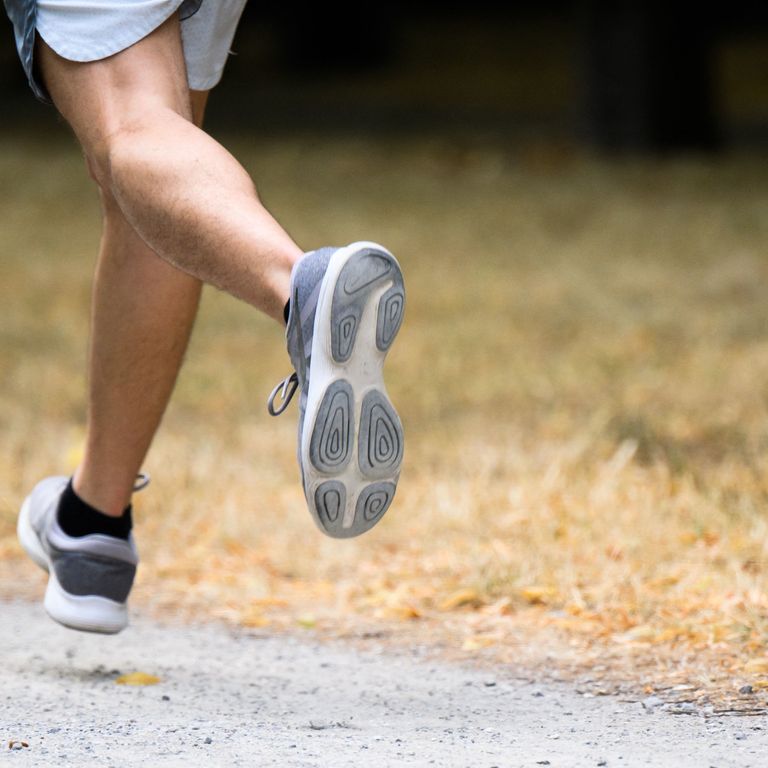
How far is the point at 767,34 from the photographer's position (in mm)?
20422

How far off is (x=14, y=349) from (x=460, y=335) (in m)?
1.63

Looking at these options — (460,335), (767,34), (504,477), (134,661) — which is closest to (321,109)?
(767,34)

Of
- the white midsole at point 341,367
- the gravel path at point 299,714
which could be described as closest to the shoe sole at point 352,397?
the white midsole at point 341,367

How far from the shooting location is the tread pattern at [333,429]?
1.95m

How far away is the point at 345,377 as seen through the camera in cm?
197

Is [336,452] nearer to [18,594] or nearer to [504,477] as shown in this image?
[18,594]

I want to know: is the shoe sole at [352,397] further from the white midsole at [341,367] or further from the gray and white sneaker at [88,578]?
the gray and white sneaker at [88,578]

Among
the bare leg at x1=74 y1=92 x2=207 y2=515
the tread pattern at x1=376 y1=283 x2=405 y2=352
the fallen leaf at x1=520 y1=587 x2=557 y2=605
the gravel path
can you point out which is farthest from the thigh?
the fallen leaf at x1=520 y1=587 x2=557 y2=605

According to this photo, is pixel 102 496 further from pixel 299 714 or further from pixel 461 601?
pixel 461 601

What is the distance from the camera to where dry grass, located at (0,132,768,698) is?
2.79 m

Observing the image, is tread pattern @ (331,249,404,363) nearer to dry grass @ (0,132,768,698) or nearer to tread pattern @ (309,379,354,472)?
tread pattern @ (309,379,354,472)

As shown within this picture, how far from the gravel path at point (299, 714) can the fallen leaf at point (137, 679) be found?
0.02 metres

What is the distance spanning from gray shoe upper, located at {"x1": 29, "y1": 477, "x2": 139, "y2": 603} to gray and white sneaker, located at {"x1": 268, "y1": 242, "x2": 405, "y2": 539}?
64cm

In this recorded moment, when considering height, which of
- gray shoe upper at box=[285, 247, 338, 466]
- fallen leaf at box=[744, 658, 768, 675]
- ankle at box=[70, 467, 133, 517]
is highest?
gray shoe upper at box=[285, 247, 338, 466]
